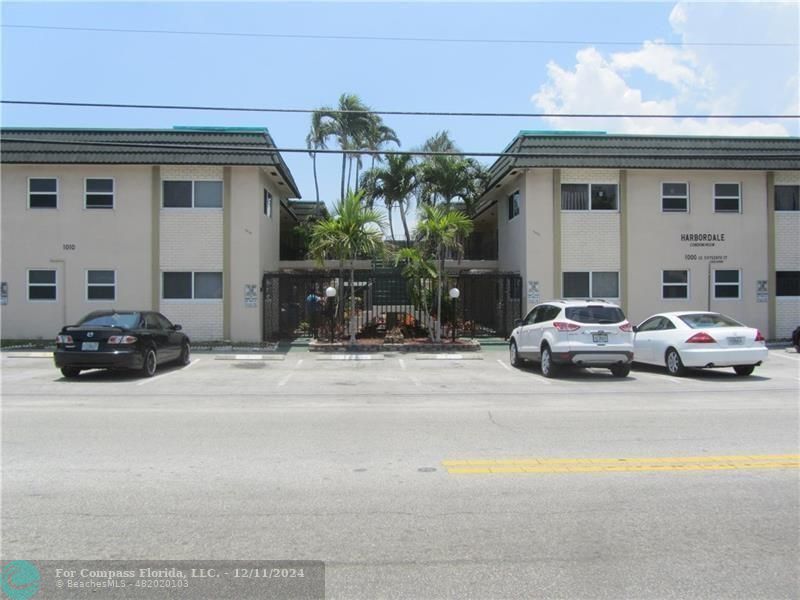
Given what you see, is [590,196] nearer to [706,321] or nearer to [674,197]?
[674,197]

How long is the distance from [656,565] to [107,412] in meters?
8.35

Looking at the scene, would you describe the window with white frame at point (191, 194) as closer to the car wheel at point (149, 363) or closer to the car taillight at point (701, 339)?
the car wheel at point (149, 363)

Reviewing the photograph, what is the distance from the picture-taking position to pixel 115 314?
46.1 ft

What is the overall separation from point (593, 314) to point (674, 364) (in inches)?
97.0

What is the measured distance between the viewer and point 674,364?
14500 millimetres

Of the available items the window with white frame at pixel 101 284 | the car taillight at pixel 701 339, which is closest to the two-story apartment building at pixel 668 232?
the car taillight at pixel 701 339

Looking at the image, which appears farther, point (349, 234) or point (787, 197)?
point (787, 197)

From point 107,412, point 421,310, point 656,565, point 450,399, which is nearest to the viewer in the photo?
point 656,565

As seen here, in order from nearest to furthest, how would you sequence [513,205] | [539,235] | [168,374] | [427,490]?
[427,490] → [168,374] → [539,235] → [513,205]

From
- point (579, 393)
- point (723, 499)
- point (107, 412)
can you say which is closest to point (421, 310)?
point (579, 393)

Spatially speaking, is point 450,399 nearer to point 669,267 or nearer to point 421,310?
point 421,310

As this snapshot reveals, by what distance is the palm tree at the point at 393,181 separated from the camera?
30.2m

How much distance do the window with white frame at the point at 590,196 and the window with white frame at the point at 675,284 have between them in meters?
3.10

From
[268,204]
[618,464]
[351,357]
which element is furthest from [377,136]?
[618,464]
